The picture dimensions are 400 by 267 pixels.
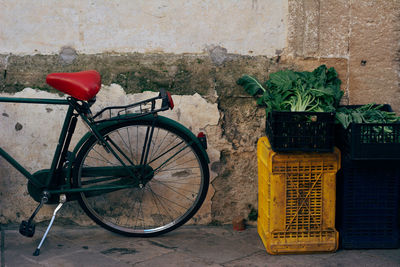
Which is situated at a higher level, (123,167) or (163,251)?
(123,167)

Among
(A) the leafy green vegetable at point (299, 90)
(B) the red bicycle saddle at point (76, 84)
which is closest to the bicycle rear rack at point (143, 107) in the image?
(B) the red bicycle saddle at point (76, 84)

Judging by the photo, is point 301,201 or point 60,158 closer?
point 301,201

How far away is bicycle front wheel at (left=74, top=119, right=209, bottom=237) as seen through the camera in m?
4.01

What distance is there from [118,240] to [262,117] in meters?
1.63

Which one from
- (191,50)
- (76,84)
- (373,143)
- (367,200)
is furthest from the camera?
(191,50)

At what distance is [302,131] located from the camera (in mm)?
3584

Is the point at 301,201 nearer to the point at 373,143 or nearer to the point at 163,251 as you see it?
the point at 373,143

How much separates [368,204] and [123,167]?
1.94 meters

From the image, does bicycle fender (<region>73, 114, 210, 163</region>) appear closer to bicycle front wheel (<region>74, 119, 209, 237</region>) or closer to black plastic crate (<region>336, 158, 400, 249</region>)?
bicycle front wheel (<region>74, 119, 209, 237</region>)

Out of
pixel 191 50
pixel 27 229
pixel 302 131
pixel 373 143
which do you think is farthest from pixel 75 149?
pixel 373 143

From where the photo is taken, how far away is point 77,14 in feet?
14.0

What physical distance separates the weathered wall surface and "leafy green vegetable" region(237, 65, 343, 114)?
17 centimetres

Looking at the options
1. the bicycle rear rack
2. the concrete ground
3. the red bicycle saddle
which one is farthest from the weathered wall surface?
the concrete ground

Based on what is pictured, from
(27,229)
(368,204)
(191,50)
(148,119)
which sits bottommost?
(27,229)
